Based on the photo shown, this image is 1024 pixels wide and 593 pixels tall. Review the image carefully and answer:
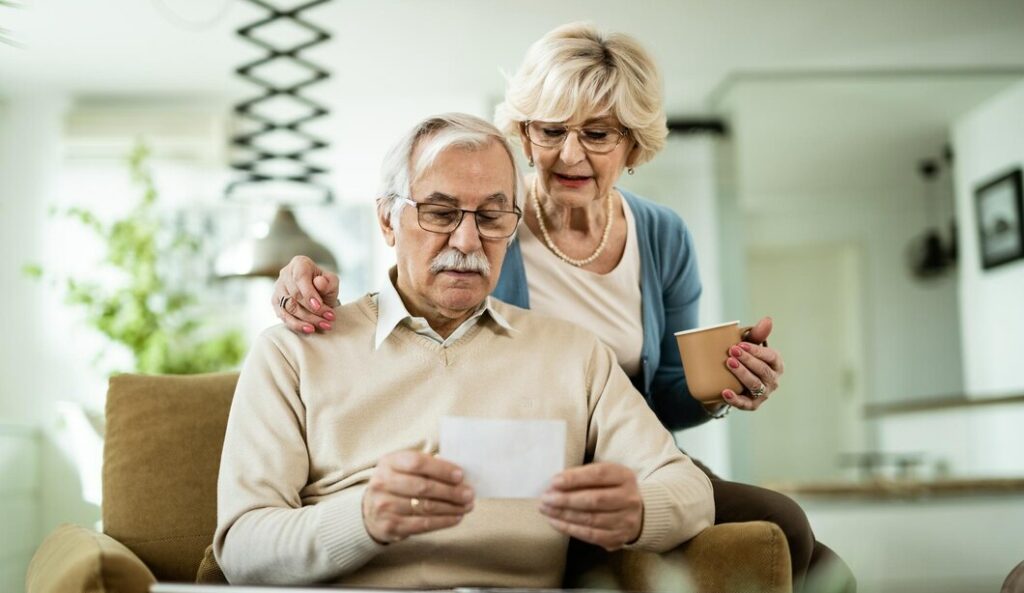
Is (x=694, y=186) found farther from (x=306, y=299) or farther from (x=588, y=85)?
(x=306, y=299)

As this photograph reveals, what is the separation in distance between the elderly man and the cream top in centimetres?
17

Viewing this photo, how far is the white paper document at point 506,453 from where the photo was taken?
3.78 feet

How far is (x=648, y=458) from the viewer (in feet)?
4.90

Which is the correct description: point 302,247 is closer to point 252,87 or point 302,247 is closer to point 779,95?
point 252,87

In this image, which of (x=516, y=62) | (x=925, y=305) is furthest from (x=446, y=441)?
(x=925, y=305)

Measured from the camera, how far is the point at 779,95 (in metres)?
5.30

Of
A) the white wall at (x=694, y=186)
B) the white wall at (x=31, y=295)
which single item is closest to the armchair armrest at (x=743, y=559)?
the white wall at (x=694, y=186)

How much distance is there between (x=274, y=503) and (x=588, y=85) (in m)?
0.88

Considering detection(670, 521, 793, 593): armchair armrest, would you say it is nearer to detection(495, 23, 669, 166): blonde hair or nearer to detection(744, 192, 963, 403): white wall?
detection(495, 23, 669, 166): blonde hair

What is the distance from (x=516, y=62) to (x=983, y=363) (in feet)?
9.13

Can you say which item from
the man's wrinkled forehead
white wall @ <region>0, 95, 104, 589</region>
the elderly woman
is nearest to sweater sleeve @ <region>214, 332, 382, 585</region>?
the elderly woman

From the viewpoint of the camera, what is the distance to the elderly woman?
63.8 inches

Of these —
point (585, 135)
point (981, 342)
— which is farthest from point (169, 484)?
point (981, 342)

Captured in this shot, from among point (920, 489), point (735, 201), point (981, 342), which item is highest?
point (735, 201)
